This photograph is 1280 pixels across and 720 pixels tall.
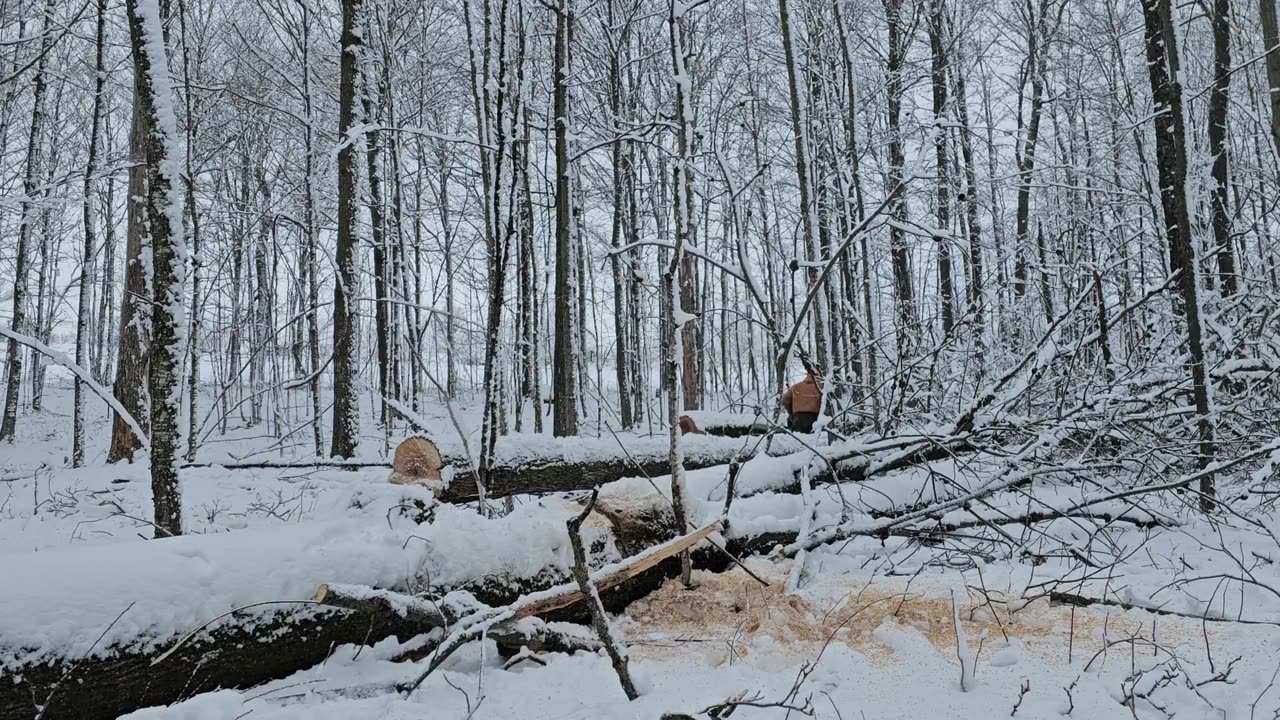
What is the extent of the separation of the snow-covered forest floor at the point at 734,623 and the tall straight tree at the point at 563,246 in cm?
494

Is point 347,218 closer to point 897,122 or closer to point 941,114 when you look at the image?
point 897,122

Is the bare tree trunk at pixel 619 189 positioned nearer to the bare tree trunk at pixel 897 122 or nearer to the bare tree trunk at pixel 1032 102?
the bare tree trunk at pixel 897 122

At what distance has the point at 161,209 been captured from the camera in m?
3.47

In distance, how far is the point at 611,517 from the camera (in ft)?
11.6

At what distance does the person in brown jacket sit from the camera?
6.40 m

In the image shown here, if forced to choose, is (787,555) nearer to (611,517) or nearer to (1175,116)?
(611,517)

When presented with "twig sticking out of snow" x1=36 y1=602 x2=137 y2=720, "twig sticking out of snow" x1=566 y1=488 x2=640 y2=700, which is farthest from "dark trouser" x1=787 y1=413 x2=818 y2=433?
"twig sticking out of snow" x1=36 y1=602 x2=137 y2=720

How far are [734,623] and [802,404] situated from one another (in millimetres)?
3663

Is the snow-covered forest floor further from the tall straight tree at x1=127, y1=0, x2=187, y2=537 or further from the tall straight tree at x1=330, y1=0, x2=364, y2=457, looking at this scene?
the tall straight tree at x1=330, y1=0, x2=364, y2=457

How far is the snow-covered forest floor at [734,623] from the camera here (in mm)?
2127

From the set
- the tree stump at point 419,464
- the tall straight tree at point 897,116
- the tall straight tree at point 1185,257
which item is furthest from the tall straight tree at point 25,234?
the tall straight tree at point 1185,257

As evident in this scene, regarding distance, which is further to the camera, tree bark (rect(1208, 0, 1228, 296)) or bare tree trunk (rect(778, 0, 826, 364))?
bare tree trunk (rect(778, 0, 826, 364))

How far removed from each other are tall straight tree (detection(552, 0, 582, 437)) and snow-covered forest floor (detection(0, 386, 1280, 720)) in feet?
16.2

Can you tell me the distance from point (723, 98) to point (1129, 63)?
29.5 feet
